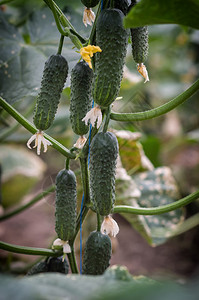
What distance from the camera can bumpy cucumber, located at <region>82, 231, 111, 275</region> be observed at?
3.17 ft

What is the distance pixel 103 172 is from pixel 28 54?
27.1 inches

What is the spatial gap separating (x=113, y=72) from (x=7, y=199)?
1.72 metres

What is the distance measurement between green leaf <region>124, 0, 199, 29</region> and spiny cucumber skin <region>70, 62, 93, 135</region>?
0.52ft

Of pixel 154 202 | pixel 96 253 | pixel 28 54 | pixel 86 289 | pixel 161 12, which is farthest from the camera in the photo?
pixel 154 202

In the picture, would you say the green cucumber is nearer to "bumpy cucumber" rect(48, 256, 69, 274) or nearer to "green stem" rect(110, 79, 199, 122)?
"green stem" rect(110, 79, 199, 122)

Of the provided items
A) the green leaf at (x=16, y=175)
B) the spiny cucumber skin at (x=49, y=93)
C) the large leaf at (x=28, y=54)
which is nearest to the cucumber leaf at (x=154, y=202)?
the large leaf at (x=28, y=54)

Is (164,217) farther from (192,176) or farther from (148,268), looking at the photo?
(192,176)

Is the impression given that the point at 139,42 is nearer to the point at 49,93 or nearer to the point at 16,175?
the point at 49,93

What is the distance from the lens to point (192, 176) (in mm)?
2752

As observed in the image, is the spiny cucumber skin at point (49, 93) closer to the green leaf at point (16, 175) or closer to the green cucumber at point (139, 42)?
the green cucumber at point (139, 42)

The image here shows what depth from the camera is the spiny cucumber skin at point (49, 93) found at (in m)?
0.85

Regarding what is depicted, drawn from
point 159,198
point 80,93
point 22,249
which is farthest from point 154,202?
point 80,93

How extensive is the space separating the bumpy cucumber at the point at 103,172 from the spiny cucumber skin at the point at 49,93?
124 millimetres

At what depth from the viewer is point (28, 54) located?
52.2 inches
